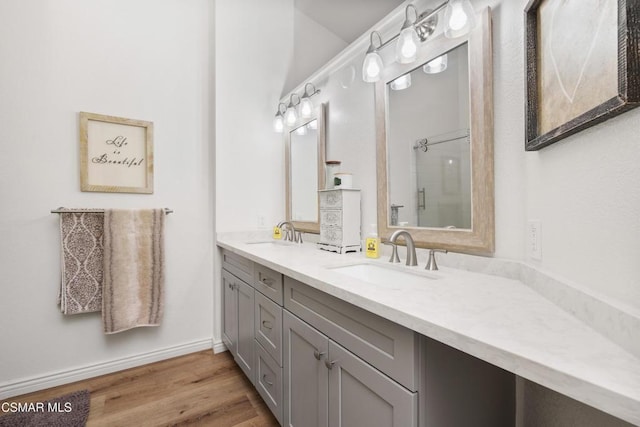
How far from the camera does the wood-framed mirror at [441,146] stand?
1.15 metres

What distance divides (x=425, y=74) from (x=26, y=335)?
9.04 feet

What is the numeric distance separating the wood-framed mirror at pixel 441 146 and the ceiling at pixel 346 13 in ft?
3.44

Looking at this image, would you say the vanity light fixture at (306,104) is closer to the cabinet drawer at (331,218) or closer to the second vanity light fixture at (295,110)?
the second vanity light fixture at (295,110)

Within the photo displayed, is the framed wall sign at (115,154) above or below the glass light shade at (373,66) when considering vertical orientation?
below

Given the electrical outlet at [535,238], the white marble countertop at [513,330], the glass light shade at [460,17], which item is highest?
the glass light shade at [460,17]

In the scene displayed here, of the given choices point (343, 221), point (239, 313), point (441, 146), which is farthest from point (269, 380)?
point (441, 146)

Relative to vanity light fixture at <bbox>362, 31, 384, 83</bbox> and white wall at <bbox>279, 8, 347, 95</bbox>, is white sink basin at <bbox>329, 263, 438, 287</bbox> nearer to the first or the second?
vanity light fixture at <bbox>362, 31, 384, 83</bbox>

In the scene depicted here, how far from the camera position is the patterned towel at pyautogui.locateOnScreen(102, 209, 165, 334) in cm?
200

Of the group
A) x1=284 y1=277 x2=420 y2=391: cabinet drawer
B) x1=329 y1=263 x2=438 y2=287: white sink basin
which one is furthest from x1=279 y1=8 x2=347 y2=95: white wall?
x1=284 y1=277 x2=420 y2=391: cabinet drawer

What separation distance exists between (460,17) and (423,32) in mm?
253

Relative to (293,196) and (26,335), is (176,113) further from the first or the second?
(26,335)

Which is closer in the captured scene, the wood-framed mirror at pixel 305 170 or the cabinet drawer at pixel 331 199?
the cabinet drawer at pixel 331 199

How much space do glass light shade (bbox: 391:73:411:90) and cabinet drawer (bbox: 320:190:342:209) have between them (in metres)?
0.63

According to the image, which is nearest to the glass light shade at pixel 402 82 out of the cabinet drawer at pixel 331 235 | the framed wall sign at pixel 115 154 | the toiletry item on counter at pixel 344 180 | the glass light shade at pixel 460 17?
the glass light shade at pixel 460 17
